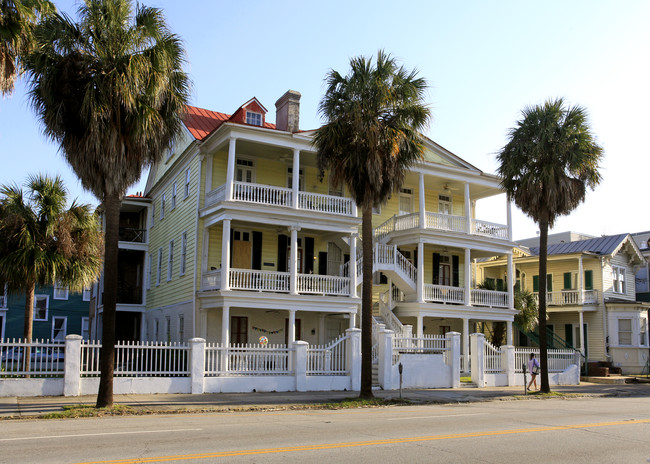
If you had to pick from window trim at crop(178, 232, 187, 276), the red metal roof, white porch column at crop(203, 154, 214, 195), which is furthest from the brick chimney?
window trim at crop(178, 232, 187, 276)

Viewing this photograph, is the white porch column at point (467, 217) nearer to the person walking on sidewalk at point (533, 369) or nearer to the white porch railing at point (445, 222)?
the white porch railing at point (445, 222)

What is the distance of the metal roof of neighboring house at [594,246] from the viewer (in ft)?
127

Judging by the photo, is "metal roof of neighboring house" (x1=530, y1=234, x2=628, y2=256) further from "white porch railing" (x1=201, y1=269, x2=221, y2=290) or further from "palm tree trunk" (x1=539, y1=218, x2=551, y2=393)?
"white porch railing" (x1=201, y1=269, x2=221, y2=290)

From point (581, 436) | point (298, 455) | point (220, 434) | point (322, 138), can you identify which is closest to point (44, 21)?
point (322, 138)

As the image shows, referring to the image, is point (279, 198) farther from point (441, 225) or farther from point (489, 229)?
point (489, 229)

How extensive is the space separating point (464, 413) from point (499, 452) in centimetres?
628

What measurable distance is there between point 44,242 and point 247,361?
26.9 ft

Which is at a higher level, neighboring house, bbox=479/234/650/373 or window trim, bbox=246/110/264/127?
window trim, bbox=246/110/264/127

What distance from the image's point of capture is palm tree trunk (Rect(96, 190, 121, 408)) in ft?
50.6

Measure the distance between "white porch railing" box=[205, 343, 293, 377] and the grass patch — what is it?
4.86m

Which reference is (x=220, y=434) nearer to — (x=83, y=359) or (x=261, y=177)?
(x=83, y=359)

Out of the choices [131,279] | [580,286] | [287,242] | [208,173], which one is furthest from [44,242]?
[580,286]

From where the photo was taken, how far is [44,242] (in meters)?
22.0

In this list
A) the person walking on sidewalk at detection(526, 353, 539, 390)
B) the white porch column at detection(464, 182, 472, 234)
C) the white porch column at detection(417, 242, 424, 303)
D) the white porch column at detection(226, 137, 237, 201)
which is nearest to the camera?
the white porch column at detection(226, 137, 237, 201)
